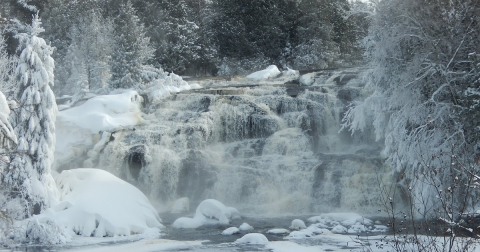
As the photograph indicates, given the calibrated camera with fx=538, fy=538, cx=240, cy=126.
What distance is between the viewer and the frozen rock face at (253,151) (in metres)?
19.1

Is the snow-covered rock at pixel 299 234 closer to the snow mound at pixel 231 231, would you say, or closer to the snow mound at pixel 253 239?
the snow mound at pixel 253 239

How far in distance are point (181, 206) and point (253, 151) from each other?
14.4 feet

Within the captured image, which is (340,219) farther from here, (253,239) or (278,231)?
(253,239)

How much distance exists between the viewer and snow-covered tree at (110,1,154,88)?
3256cm

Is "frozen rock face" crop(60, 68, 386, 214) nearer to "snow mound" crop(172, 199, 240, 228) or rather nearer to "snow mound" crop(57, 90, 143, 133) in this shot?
"snow mound" crop(57, 90, 143, 133)

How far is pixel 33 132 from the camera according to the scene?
15.5 metres

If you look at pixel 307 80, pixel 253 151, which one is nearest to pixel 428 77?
pixel 253 151

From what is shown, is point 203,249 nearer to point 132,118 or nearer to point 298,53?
point 132,118

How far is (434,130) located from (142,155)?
38.6 feet

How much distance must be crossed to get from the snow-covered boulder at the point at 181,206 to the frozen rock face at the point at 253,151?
0.66m

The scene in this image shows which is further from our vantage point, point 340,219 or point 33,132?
point 340,219

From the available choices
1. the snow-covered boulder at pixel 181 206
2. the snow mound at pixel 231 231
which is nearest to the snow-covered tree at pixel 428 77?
the snow mound at pixel 231 231

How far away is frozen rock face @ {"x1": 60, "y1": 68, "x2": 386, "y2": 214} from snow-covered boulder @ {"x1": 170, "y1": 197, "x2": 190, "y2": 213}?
659 mm

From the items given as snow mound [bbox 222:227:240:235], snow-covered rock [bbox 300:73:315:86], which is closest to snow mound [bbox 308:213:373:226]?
snow mound [bbox 222:227:240:235]
